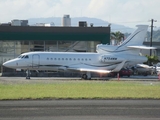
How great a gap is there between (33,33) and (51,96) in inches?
1493

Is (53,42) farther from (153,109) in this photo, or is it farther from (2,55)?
(153,109)

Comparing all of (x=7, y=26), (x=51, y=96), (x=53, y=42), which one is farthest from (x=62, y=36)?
(x=51, y=96)

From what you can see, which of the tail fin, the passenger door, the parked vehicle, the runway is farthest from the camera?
the parked vehicle

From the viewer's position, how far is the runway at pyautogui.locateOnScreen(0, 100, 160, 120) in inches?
637

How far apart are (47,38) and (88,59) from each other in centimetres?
1311

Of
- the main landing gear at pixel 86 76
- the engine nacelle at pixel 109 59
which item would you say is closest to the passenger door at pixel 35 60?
the main landing gear at pixel 86 76

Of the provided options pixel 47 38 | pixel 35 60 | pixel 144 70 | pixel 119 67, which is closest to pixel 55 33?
pixel 47 38

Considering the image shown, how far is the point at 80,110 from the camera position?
1811 cm

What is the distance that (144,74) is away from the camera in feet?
190

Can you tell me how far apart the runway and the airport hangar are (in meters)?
39.6

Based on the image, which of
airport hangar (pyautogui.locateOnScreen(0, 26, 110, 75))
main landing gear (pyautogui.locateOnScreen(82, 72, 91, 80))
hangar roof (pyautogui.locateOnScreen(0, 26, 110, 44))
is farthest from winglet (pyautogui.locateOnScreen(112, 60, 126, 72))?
hangar roof (pyautogui.locateOnScreen(0, 26, 110, 44))

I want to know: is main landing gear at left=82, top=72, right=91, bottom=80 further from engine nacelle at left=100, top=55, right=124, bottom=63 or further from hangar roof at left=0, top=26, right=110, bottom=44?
hangar roof at left=0, top=26, right=110, bottom=44

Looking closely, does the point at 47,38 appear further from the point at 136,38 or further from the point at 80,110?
the point at 80,110

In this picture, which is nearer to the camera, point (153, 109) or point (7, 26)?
point (153, 109)
